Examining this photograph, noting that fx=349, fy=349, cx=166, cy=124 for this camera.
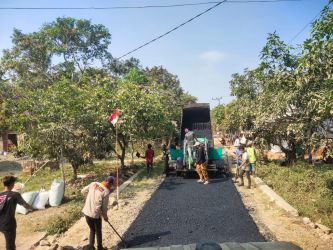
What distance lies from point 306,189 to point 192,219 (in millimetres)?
5093

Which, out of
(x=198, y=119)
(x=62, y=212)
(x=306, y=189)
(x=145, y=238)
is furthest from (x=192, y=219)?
(x=198, y=119)

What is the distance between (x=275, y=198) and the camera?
11156 mm

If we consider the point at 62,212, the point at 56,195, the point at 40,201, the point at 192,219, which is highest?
the point at 56,195

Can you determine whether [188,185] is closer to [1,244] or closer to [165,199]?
[165,199]

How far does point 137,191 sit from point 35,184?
591 centimetres

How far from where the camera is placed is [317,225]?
820 cm

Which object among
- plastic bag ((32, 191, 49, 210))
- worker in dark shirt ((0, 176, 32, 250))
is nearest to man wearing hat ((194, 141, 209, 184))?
plastic bag ((32, 191, 49, 210))

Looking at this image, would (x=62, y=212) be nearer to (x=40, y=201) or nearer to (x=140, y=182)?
(x=40, y=201)

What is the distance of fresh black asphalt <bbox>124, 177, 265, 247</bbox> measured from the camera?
25.5 feet

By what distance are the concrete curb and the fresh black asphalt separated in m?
1.06

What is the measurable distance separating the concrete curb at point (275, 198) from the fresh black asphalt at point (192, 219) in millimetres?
1055

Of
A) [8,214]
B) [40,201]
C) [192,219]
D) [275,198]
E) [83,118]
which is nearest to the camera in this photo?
[8,214]

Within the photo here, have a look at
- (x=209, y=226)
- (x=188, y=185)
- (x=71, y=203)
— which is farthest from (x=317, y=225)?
(x=71, y=203)

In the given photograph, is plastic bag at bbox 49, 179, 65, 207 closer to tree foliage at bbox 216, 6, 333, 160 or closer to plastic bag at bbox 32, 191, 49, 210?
plastic bag at bbox 32, 191, 49, 210
